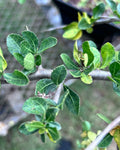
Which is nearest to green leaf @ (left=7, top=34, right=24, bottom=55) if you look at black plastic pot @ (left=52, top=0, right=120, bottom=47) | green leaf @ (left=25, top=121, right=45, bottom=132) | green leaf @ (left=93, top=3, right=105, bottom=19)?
green leaf @ (left=25, top=121, right=45, bottom=132)

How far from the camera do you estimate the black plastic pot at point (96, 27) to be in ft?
2.83

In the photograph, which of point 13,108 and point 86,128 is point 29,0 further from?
point 86,128

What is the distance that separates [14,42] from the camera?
12.1 inches

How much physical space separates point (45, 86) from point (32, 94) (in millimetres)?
817

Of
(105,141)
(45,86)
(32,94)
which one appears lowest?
(32,94)

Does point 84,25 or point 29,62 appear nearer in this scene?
point 29,62

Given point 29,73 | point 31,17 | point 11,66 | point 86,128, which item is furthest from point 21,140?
point 29,73

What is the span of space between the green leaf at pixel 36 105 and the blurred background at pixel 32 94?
0.71 metres

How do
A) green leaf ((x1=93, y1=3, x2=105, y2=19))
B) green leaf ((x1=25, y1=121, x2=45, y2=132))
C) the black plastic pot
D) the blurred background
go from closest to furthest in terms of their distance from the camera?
green leaf ((x1=25, y1=121, x2=45, y2=132)) < green leaf ((x1=93, y1=3, x2=105, y2=19)) < the black plastic pot < the blurred background

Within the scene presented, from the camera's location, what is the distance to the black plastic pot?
2.83 feet

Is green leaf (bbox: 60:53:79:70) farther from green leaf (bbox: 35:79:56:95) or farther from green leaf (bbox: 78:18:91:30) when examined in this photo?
green leaf (bbox: 78:18:91:30)

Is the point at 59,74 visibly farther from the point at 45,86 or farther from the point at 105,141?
the point at 105,141

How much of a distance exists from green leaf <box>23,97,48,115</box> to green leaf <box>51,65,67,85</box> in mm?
38

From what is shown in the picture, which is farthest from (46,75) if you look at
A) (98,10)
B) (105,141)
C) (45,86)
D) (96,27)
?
(96,27)
